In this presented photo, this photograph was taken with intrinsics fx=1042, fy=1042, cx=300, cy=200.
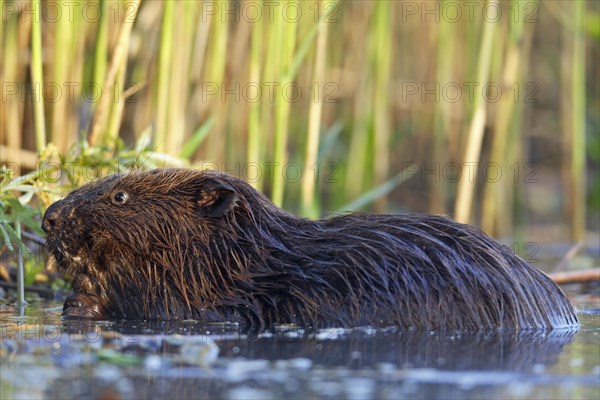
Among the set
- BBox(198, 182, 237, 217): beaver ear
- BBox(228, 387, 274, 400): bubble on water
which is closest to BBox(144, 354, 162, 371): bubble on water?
BBox(228, 387, 274, 400): bubble on water

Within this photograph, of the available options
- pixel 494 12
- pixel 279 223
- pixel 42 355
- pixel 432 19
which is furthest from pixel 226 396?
pixel 432 19

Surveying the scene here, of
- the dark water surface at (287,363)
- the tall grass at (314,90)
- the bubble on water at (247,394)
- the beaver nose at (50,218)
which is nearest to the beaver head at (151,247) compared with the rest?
the beaver nose at (50,218)

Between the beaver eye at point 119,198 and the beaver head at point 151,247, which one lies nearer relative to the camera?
the beaver head at point 151,247

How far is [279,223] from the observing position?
383cm

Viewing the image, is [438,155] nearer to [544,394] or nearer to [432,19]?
[432,19]

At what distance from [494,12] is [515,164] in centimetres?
241

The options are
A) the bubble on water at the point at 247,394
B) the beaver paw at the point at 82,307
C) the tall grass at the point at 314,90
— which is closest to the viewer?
the bubble on water at the point at 247,394

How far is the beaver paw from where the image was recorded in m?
3.72

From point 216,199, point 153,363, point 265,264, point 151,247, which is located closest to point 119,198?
point 151,247

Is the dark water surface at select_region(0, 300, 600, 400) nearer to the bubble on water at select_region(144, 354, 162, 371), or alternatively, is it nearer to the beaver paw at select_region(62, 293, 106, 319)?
the bubble on water at select_region(144, 354, 162, 371)

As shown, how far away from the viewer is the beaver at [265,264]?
3.53 metres

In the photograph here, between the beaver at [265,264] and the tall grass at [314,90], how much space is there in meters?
0.64

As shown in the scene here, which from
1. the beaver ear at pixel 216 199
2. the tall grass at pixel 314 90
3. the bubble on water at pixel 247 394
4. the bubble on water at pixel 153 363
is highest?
the tall grass at pixel 314 90

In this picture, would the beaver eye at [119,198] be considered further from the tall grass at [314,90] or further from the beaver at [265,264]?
the tall grass at [314,90]
